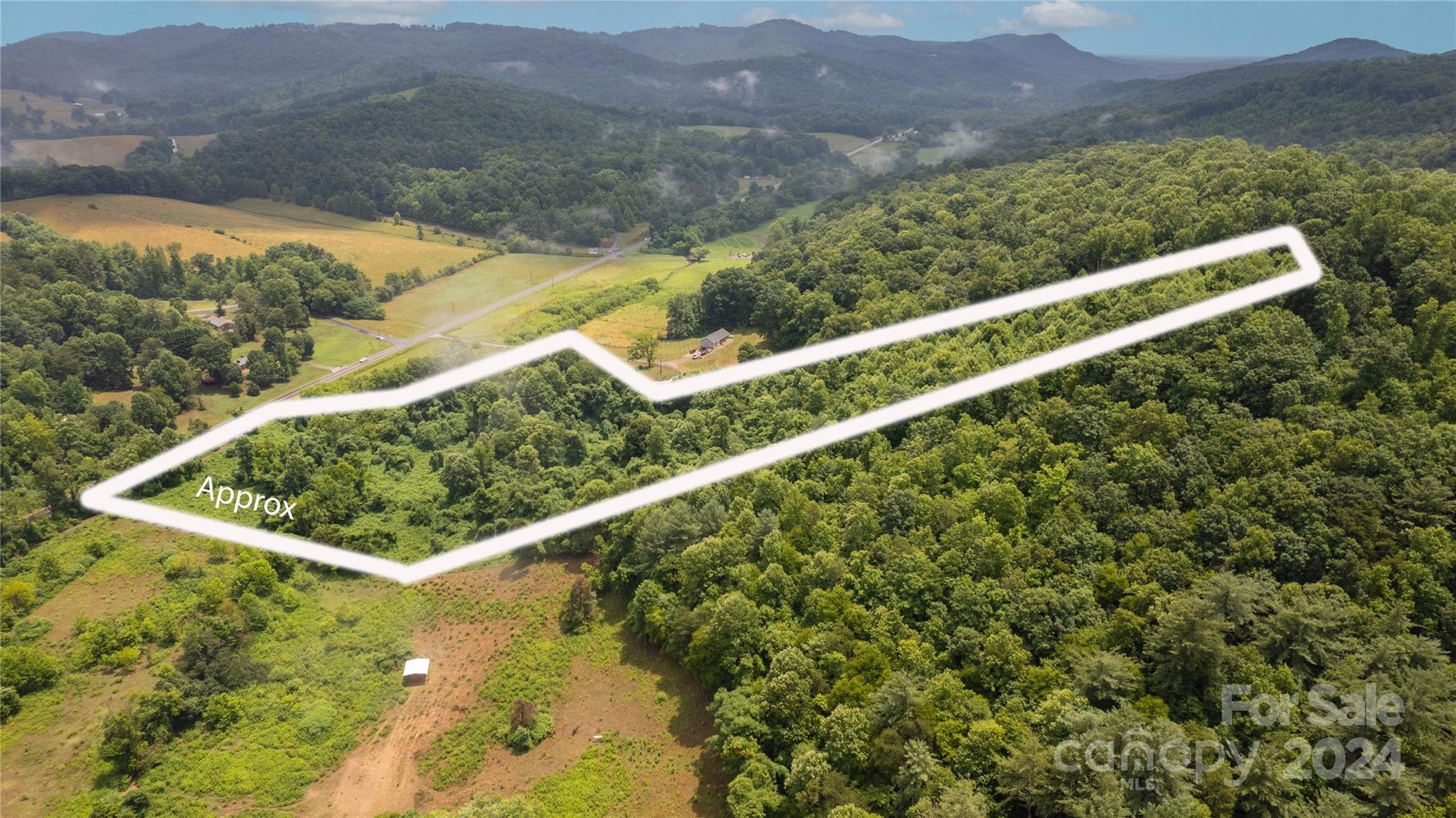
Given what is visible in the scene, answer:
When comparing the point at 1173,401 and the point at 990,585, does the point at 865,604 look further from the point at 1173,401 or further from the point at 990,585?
the point at 1173,401

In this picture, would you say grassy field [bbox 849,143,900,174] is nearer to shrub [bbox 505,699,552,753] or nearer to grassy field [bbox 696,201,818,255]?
grassy field [bbox 696,201,818,255]

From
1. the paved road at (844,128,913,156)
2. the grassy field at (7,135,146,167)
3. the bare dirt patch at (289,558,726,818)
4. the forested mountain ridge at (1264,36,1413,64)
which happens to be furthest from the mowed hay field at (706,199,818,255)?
the forested mountain ridge at (1264,36,1413,64)

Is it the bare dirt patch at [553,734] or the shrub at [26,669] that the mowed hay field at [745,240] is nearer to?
the bare dirt patch at [553,734]

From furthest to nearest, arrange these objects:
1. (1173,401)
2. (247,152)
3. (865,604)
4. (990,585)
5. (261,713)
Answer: (247,152), (1173,401), (261,713), (865,604), (990,585)

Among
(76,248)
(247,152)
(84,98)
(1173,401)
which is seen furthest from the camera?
(84,98)

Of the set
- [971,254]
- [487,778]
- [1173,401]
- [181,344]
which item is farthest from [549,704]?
[181,344]
